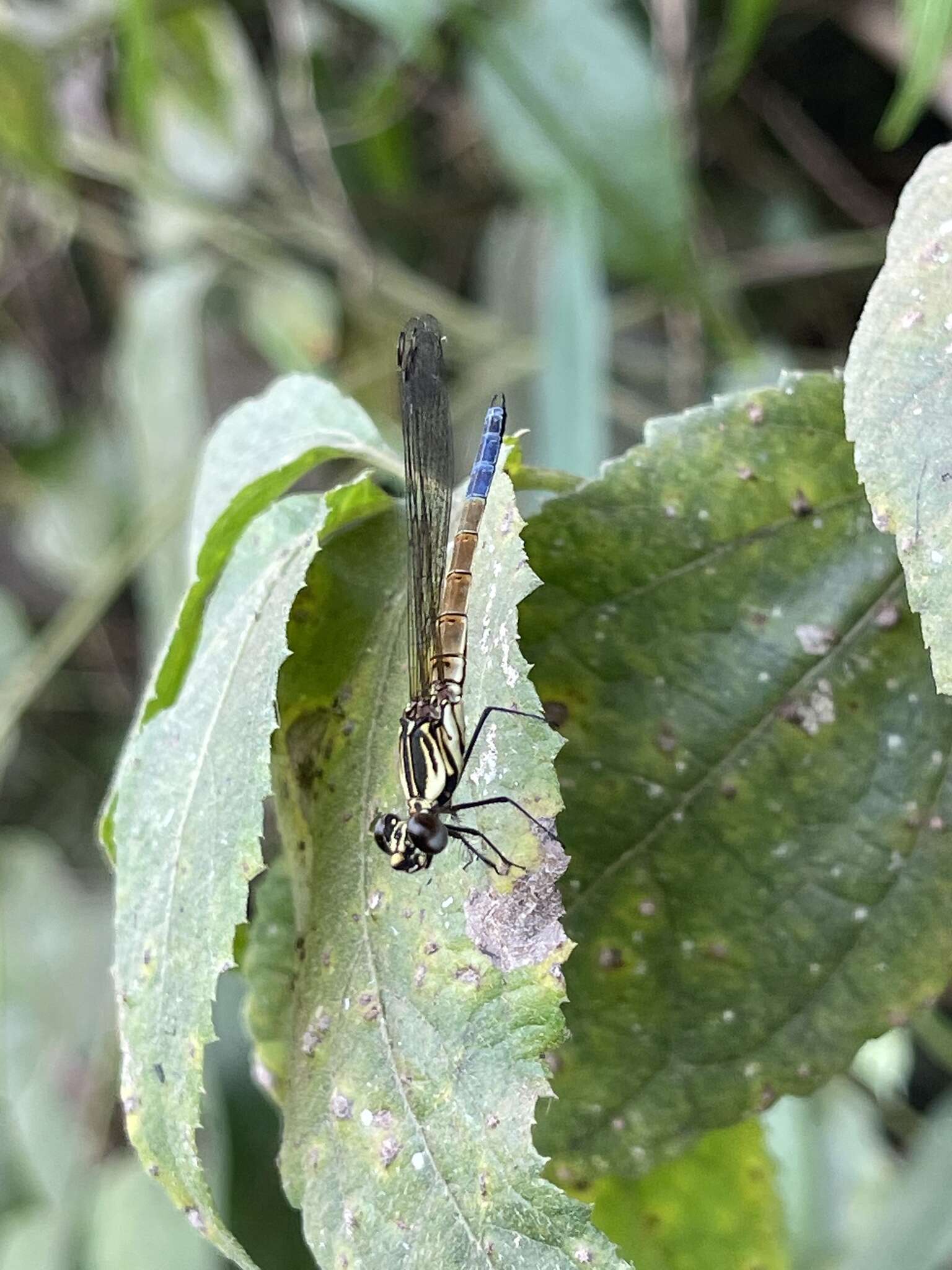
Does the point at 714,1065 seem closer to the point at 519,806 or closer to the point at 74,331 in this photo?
the point at 519,806

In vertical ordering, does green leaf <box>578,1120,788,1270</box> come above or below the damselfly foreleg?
below


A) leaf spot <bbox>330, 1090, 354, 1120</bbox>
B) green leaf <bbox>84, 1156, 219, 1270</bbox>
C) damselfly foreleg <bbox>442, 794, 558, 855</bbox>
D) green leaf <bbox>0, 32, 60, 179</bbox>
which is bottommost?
green leaf <bbox>84, 1156, 219, 1270</bbox>

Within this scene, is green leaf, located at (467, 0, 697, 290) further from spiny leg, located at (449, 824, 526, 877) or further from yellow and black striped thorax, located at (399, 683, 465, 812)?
spiny leg, located at (449, 824, 526, 877)

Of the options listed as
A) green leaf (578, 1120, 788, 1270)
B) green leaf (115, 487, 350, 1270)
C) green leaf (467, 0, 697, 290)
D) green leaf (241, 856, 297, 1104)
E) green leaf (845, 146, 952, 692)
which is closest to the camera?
green leaf (845, 146, 952, 692)

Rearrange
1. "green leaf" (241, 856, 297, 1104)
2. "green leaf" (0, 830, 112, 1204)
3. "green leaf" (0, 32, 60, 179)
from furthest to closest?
"green leaf" (0, 830, 112, 1204), "green leaf" (0, 32, 60, 179), "green leaf" (241, 856, 297, 1104)

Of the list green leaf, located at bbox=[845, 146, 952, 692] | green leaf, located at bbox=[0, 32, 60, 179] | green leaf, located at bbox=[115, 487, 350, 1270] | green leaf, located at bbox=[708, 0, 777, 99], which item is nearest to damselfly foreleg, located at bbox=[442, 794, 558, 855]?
green leaf, located at bbox=[115, 487, 350, 1270]

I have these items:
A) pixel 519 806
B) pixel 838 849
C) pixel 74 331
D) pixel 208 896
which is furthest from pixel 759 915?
pixel 74 331

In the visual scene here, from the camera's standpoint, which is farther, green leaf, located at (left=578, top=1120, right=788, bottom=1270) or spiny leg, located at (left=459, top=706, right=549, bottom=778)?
green leaf, located at (left=578, top=1120, right=788, bottom=1270)

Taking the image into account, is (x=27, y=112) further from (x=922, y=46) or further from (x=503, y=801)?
(x=503, y=801)

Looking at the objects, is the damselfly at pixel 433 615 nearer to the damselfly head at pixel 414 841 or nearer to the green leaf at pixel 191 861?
the damselfly head at pixel 414 841
